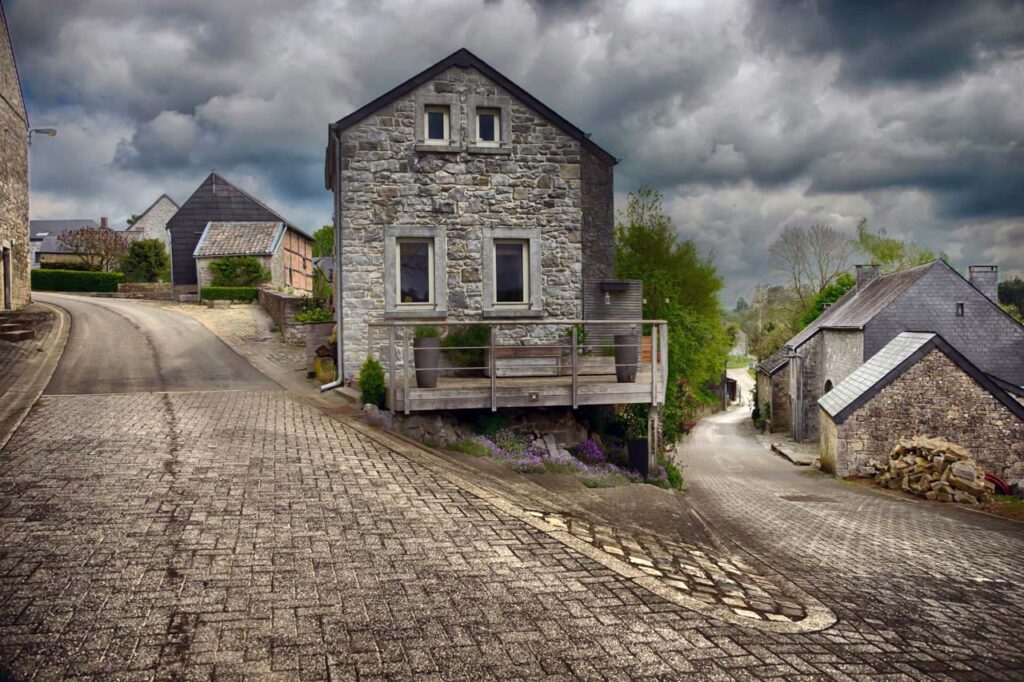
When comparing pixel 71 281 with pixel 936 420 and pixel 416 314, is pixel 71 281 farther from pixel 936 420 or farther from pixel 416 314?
pixel 936 420

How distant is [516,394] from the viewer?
1125cm

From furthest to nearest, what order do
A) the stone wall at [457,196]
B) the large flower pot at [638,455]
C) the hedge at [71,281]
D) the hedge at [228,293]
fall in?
the hedge at [71,281], the hedge at [228,293], the stone wall at [457,196], the large flower pot at [638,455]

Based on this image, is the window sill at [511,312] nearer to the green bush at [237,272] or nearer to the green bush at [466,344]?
the green bush at [466,344]

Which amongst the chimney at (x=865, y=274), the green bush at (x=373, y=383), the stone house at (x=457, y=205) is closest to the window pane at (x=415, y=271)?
the stone house at (x=457, y=205)

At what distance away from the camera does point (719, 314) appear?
4566 centimetres

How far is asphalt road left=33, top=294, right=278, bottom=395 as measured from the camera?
13953mm

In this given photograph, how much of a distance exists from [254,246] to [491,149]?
25335 mm

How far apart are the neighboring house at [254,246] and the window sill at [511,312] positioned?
2440cm

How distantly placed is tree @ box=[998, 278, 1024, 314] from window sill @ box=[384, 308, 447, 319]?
66316mm

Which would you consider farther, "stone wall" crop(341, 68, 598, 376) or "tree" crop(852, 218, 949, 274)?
"tree" crop(852, 218, 949, 274)

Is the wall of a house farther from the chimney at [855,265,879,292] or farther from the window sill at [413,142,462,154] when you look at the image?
the window sill at [413,142,462,154]

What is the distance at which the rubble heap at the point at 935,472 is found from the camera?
14.5 meters

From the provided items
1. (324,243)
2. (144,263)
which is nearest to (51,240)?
(324,243)

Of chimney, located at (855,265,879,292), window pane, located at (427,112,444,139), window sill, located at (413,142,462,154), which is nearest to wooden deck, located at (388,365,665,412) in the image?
window sill, located at (413,142,462,154)
